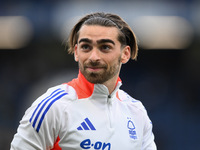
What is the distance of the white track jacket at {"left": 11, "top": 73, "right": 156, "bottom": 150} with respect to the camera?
2.50 m

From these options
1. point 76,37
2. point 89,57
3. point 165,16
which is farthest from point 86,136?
point 165,16

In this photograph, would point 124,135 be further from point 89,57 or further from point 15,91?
point 15,91

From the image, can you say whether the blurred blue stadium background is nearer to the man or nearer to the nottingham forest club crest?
the man

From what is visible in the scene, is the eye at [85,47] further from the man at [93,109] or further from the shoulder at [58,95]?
the shoulder at [58,95]

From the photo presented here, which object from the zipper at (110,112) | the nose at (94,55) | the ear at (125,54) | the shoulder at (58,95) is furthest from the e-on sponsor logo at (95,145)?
the ear at (125,54)

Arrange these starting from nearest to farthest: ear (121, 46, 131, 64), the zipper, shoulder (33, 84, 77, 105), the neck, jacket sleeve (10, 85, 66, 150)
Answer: jacket sleeve (10, 85, 66, 150) < shoulder (33, 84, 77, 105) < the zipper < the neck < ear (121, 46, 131, 64)

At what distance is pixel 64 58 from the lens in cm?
1071

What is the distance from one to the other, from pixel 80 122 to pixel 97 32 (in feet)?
2.10

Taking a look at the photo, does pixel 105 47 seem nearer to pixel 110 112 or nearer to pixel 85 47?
pixel 85 47

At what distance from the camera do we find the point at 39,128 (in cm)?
249

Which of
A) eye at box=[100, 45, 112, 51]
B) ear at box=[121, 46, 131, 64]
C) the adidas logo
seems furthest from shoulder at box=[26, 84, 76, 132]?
ear at box=[121, 46, 131, 64]

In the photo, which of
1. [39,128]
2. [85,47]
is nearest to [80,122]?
[39,128]

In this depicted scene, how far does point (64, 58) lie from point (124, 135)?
8097mm

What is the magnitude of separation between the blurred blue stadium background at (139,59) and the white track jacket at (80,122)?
6.75 m
